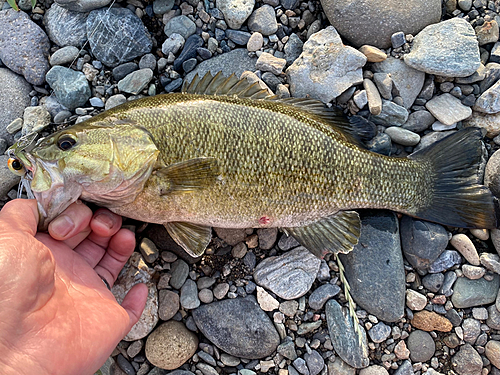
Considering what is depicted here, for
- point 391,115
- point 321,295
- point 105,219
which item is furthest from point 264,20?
point 321,295

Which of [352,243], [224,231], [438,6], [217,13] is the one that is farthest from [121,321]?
[438,6]

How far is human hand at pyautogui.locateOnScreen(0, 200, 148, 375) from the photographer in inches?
86.8

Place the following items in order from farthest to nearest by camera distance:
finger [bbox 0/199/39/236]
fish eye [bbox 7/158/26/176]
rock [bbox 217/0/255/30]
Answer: rock [bbox 217/0/255/30], fish eye [bbox 7/158/26/176], finger [bbox 0/199/39/236]

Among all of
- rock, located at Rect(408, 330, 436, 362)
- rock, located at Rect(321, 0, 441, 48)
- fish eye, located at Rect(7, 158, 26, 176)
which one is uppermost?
rock, located at Rect(321, 0, 441, 48)

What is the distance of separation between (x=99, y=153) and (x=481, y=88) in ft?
11.6

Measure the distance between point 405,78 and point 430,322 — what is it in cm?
231

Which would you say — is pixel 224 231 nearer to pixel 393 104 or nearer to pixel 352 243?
pixel 352 243

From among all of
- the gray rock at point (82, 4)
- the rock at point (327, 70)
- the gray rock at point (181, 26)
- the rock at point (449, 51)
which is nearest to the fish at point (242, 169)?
the rock at point (327, 70)

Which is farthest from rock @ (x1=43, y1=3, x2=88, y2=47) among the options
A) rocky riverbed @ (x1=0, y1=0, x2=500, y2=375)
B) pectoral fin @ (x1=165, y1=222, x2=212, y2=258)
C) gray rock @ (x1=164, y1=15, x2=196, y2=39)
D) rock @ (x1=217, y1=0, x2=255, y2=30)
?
pectoral fin @ (x1=165, y1=222, x2=212, y2=258)

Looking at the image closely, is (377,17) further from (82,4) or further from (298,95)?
(82,4)

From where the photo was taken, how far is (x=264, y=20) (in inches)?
142

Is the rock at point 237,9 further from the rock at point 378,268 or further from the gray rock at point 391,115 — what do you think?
the rock at point 378,268

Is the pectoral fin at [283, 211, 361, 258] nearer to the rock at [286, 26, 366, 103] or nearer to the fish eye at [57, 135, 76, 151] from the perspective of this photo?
the rock at [286, 26, 366, 103]

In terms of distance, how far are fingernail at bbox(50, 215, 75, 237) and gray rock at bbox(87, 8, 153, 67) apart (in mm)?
1672
